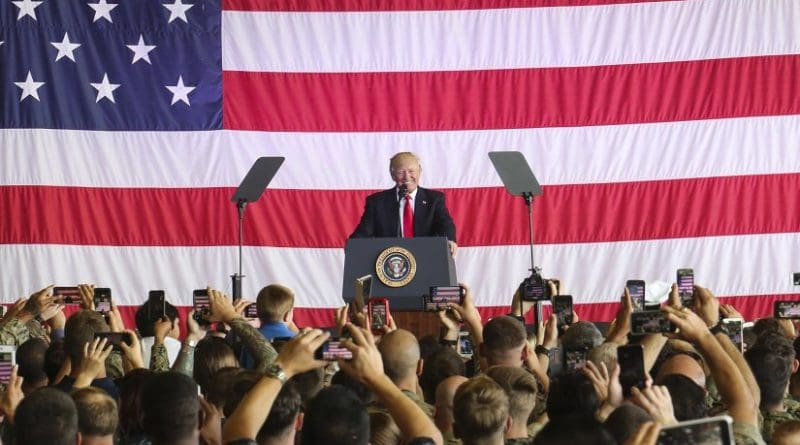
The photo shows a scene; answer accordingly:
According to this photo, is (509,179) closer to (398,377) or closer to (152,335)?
(152,335)

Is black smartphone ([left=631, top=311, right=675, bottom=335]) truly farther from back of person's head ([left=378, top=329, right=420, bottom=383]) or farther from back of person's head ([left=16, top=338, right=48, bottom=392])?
back of person's head ([left=16, top=338, right=48, bottom=392])

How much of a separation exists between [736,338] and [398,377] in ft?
4.64

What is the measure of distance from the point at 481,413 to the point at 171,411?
709 mm

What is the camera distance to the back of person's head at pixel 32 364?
446cm

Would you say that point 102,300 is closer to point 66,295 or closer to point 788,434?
point 66,295

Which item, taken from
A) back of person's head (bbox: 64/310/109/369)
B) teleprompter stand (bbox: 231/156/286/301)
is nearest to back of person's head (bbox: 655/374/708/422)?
back of person's head (bbox: 64/310/109/369)

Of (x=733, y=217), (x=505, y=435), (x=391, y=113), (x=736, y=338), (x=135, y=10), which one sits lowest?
(x=505, y=435)

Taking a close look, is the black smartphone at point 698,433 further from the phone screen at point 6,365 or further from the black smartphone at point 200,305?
the black smartphone at point 200,305

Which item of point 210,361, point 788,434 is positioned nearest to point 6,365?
point 210,361

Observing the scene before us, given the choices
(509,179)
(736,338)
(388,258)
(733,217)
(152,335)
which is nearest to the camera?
(736,338)

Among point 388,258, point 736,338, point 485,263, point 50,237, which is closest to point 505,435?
point 736,338

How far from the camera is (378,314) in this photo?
Result: 202 inches

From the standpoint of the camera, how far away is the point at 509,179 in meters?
8.16

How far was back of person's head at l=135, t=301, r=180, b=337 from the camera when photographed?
17.6 ft
